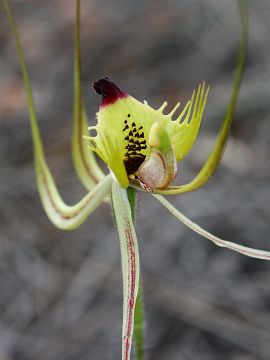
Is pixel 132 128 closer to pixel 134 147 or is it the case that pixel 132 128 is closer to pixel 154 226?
pixel 134 147

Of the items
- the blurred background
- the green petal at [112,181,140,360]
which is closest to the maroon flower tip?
the green petal at [112,181,140,360]

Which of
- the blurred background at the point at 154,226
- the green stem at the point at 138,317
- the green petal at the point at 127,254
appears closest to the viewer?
the green petal at the point at 127,254

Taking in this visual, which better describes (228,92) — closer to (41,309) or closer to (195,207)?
(195,207)

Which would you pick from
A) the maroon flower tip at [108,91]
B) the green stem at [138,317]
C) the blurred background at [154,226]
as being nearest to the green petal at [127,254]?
the green stem at [138,317]

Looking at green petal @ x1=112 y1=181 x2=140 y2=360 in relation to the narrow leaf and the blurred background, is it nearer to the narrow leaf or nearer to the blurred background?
the narrow leaf

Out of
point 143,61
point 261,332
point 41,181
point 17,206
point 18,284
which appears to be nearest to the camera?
point 41,181

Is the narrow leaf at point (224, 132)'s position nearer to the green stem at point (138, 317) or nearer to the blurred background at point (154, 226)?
the green stem at point (138, 317)

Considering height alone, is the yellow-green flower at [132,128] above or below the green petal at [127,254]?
above

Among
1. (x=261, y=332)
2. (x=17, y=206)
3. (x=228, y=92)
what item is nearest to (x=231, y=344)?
(x=261, y=332)
